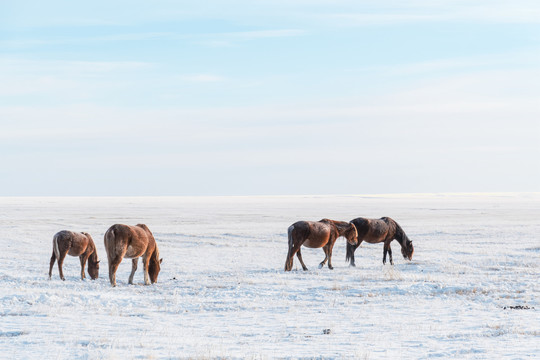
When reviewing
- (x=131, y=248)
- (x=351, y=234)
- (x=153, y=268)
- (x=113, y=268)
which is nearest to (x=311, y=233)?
(x=351, y=234)

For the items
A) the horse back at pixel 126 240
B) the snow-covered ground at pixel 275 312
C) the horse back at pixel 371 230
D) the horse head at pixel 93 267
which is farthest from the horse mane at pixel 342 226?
the horse head at pixel 93 267

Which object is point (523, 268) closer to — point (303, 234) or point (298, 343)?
point (303, 234)

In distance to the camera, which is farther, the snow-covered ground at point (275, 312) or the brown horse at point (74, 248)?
the brown horse at point (74, 248)

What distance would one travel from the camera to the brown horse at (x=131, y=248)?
16391mm

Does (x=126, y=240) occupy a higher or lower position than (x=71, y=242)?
→ higher

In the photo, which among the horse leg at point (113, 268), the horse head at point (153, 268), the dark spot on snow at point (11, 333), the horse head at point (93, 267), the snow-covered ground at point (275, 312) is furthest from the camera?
the horse head at point (93, 267)

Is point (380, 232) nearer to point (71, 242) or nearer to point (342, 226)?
point (342, 226)

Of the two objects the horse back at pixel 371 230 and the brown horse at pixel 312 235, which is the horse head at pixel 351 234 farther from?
the horse back at pixel 371 230

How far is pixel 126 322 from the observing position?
11.2m

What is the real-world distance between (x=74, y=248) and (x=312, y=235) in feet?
24.0

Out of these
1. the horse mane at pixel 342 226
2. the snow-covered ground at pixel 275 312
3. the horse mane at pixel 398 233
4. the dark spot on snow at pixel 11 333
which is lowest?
the snow-covered ground at pixel 275 312

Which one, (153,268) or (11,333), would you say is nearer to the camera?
(11,333)

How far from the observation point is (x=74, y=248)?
18.0m

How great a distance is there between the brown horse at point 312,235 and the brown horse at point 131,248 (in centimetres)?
455
